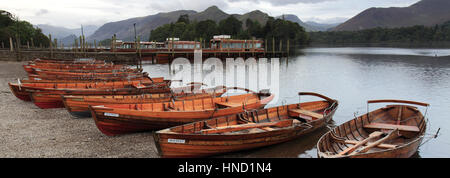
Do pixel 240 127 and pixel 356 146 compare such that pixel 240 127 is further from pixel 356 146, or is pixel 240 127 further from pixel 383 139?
pixel 383 139

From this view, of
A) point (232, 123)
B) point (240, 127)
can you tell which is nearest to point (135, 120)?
point (232, 123)

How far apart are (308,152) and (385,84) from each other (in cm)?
2141

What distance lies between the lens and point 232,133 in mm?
8117

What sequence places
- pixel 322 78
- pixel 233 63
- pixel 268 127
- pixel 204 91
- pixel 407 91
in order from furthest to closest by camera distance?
pixel 233 63, pixel 322 78, pixel 407 91, pixel 204 91, pixel 268 127

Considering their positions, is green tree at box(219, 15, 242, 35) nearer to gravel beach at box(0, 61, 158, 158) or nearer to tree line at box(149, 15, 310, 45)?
tree line at box(149, 15, 310, 45)

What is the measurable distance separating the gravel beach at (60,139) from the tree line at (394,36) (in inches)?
5476

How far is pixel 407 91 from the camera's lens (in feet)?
74.4

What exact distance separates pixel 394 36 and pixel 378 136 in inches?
5517

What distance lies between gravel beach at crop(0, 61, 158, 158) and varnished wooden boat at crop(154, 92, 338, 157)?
3.87 feet

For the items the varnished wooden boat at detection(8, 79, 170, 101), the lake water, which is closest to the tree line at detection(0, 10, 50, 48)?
the varnished wooden boat at detection(8, 79, 170, 101)

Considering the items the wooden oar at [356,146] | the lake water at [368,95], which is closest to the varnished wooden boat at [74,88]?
the lake water at [368,95]

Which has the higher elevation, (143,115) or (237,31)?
(237,31)
